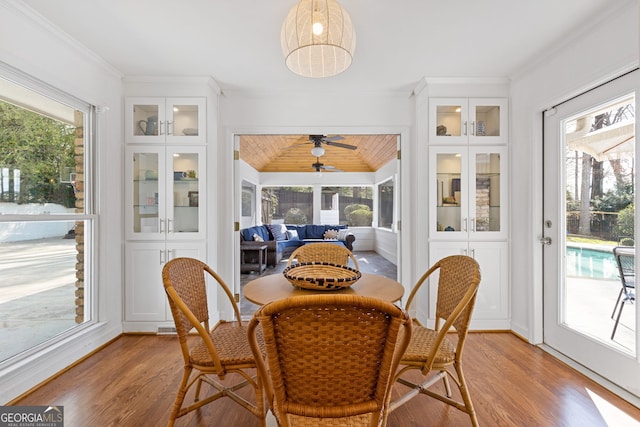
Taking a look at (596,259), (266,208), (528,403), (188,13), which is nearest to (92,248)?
(188,13)

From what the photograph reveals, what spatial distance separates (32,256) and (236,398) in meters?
1.78

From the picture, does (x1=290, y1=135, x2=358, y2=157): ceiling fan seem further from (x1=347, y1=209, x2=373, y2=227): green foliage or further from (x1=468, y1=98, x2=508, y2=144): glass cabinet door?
(x1=347, y1=209, x2=373, y2=227): green foliage

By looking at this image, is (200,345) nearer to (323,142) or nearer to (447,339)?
(447,339)

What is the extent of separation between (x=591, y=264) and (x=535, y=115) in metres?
1.35

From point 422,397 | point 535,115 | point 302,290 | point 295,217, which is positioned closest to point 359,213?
point 295,217

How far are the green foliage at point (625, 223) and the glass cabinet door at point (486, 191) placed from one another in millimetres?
989

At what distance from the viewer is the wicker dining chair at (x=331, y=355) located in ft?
3.23

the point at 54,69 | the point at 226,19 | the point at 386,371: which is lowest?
the point at 386,371

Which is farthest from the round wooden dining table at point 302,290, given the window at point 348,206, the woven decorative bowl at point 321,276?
the window at point 348,206

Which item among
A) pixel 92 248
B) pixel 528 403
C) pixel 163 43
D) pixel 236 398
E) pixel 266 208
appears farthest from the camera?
pixel 266 208

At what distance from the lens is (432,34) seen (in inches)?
91.3

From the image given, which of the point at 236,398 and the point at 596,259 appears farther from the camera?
the point at 596,259

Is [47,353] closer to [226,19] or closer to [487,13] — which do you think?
[226,19]

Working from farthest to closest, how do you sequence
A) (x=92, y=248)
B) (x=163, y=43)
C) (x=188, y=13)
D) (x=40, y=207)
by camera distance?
1. (x=92, y=248)
2. (x=163, y=43)
3. (x=40, y=207)
4. (x=188, y=13)
